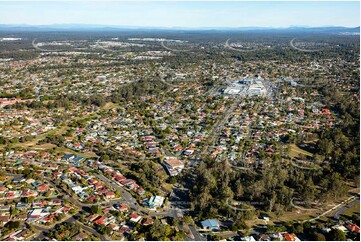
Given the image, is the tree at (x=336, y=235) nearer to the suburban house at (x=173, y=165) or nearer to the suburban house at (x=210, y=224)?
the suburban house at (x=210, y=224)

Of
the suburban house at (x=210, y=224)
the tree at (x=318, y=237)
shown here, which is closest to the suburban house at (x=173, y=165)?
the suburban house at (x=210, y=224)

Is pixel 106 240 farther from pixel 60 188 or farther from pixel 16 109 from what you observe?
pixel 16 109

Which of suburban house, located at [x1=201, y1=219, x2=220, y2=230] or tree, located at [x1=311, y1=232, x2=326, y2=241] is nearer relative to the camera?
tree, located at [x1=311, y1=232, x2=326, y2=241]

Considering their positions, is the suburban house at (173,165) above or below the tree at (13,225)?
below

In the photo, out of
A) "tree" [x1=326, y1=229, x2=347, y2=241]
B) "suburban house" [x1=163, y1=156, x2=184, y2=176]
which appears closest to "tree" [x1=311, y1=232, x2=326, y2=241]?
"tree" [x1=326, y1=229, x2=347, y2=241]

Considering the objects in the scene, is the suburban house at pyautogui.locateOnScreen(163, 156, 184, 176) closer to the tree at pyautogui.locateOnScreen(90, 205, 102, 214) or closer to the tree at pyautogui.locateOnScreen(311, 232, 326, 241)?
the tree at pyautogui.locateOnScreen(90, 205, 102, 214)

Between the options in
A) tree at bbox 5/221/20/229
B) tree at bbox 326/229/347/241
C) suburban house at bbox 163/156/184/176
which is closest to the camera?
tree at bbox 326/229/347/241

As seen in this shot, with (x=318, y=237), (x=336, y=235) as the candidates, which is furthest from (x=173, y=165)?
(x=336, y=235)

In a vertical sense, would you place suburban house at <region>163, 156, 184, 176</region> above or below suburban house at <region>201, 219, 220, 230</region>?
below

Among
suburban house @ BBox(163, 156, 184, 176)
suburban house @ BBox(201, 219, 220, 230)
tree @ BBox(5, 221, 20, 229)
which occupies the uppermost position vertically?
tree @ BBox(5, 221, 20, 229)

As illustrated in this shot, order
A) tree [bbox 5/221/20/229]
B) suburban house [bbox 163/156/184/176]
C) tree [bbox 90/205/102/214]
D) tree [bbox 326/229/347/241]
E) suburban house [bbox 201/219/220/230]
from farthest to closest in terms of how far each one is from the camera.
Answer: suburban house [bbox 163/156/184/176] < tree [bbox 90/205/102/214] < suburban house [bbox 201/219/220/230] < tree [bbox 5/221/20/229] < tree [bbox 326/229/347/241]

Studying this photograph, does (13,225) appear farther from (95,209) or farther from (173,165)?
(173,165)

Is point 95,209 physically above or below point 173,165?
above
